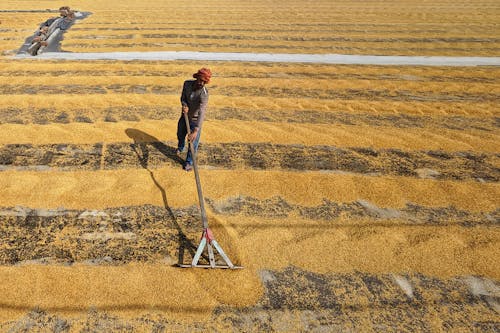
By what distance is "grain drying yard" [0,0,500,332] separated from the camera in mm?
3041

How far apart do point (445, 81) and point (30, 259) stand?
9.82 metres

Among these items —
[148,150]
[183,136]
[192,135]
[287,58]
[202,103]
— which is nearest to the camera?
[192,135]

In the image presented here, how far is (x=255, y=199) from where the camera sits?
447cm

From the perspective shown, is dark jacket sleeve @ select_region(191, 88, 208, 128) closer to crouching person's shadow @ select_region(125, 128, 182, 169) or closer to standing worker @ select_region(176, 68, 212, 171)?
standing worker @ select_region(176, 68, 212, 171)

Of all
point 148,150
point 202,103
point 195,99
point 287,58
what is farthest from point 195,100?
point 287,58

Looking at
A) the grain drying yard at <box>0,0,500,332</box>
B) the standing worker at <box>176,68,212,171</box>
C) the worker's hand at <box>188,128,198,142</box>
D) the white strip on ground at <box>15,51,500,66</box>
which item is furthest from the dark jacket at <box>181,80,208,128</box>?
the white strip on ground at <box>15,51,500,66</box>

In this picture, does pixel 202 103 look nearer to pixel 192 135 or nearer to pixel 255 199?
pixel 192 135

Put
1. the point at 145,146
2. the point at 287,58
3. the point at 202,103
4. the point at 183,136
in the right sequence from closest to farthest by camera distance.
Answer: the point at 202,103 < the point at 183,136 < the point at 145,146 < the point at 287,58

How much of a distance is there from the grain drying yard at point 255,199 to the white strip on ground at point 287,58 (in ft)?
2.04

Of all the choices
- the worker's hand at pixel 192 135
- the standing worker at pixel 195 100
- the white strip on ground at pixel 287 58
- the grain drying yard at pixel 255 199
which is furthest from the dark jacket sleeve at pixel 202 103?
the white strip on ground at pixel 287 58

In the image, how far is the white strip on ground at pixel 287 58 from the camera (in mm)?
10281

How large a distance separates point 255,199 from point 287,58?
24.5 ft

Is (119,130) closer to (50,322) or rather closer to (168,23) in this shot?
(50,322)

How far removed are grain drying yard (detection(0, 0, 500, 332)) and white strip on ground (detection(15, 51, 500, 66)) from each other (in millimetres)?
622
